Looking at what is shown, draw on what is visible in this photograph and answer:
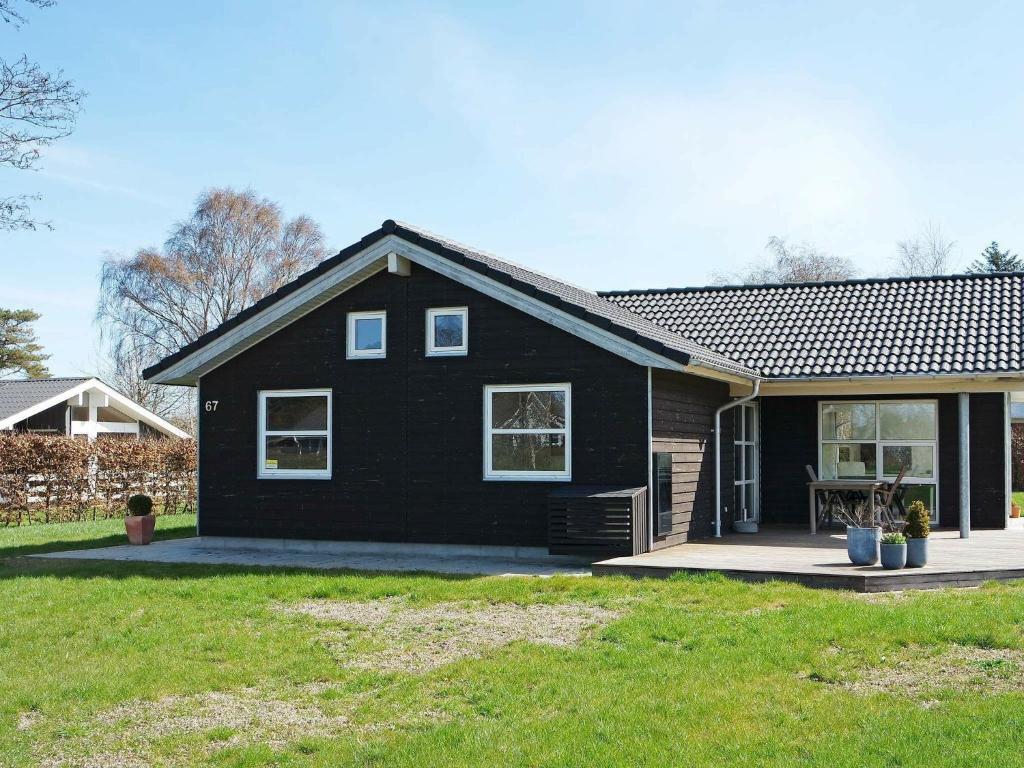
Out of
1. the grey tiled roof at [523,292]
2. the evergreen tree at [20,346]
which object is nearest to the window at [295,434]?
the grey tiled roof at [523,292]

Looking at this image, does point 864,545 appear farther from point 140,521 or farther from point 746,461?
point 140,521

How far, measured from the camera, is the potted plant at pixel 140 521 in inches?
650

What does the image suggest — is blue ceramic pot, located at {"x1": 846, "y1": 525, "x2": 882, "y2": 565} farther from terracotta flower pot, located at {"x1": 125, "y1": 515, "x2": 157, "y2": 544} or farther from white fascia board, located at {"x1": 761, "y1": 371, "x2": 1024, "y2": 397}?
terracotta flower pot, located at {"x1": 125, "y1": 515, "x2": 157, "y2": 544}

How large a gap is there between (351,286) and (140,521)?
193 inches

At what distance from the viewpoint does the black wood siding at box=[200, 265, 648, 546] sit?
13.9 metres

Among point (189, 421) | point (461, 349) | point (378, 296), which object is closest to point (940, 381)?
point (461, 349)

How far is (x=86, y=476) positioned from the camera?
23484 mm

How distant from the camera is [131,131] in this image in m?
15.9

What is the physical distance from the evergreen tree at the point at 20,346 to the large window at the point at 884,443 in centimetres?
3810

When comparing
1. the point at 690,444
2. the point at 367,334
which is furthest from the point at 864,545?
the point at 367,334

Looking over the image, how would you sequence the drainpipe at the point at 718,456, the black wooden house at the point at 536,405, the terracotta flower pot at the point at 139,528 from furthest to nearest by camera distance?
the terracotta flower pot at the point at 139,528
the drainpipe at the point at 718,456
the black wooden house at the point at 536,405

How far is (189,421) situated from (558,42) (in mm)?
37542

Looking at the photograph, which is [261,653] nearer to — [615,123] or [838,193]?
[615,123]

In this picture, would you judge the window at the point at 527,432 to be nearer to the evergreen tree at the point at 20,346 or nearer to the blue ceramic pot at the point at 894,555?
the blue ceramic pot at the point at 894,555
